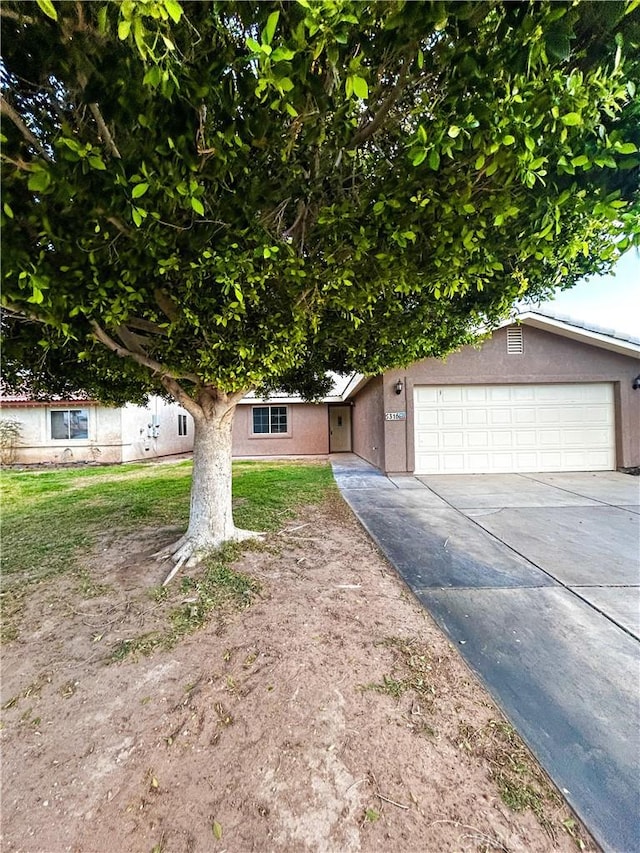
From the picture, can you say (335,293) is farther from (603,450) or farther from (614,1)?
(603,450)

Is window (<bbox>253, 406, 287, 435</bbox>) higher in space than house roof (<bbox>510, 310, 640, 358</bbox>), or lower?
lower

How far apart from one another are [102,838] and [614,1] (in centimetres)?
425

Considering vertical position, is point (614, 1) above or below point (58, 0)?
above

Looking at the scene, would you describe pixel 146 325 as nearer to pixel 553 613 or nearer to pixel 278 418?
pixel 553 613

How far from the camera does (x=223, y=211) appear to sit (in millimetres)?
2412

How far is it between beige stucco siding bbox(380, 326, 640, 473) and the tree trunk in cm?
636

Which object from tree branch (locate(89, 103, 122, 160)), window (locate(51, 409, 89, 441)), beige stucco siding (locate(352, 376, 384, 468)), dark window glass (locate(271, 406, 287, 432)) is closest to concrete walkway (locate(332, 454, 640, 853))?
tree branch (locate(89, 103, 122, 160))

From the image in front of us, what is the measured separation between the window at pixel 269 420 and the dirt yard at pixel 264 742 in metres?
12.6

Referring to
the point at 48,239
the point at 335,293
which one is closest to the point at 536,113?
the point at 335,293

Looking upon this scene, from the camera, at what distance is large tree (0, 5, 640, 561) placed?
1.66 meters

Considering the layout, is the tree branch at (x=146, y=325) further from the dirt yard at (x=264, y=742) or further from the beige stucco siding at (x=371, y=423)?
the beige stucco siding at (x=371, y=423)

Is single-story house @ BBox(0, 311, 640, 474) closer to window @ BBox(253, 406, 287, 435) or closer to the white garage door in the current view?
the white garage door

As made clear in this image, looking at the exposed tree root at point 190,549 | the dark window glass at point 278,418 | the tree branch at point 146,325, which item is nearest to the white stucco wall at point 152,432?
the dark window glass at point 278,418

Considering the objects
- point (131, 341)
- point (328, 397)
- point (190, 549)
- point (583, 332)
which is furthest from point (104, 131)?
point (328, 397)
